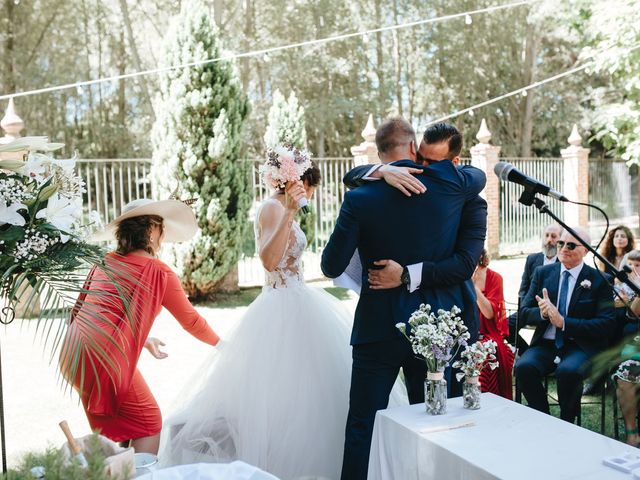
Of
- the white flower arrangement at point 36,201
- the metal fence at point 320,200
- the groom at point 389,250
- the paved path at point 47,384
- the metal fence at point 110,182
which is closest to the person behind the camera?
the white flower arrangement at point 36,201

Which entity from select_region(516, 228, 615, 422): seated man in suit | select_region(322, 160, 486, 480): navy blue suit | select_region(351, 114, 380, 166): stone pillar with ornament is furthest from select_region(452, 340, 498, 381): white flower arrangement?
select_region(351, 114, 380, 166): stone pillar with ornament

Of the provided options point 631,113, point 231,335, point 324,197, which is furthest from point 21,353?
point 631,113

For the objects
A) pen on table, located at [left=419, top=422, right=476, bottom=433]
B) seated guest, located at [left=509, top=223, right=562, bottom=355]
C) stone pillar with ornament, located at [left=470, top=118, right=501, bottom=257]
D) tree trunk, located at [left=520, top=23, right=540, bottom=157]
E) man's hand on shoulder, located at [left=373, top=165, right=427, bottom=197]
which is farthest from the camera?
tree trunk, located at [left=520, top=23, right=540, bottom=157]

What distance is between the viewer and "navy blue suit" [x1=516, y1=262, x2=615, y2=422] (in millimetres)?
4152

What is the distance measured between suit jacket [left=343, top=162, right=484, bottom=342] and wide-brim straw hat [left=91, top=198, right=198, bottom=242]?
0.94 m

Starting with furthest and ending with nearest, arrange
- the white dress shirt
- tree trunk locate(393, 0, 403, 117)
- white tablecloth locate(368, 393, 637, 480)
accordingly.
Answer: tree trunk locate(393, 0, 403, 117), the white dress shirt, white tablecloth locate(368, 393, 637, 480)

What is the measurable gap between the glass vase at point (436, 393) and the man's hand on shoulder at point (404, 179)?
2.60 feet

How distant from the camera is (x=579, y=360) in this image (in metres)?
4.16

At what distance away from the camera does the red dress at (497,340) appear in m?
4.51

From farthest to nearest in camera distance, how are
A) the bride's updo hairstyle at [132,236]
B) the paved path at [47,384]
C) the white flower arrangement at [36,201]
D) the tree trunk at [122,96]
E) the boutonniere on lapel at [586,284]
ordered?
1. the tree trunk at [122,96]
2. the paved path at [47,384]
3. the boutonniere on lapel at [586,284]
4. the bride's updo hairstyle at [132,236]
5. the white flower arrangement at [36,201]

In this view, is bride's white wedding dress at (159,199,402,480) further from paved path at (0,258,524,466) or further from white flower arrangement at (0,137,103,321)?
white flower arrangement at (0,137,103,321)

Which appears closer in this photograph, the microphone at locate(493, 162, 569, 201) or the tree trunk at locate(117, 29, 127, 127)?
the microphone at locate(493, 162, 569, 201)

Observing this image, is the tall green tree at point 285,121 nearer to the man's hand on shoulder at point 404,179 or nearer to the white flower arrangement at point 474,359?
the man's hand on shoulder at point 404,179

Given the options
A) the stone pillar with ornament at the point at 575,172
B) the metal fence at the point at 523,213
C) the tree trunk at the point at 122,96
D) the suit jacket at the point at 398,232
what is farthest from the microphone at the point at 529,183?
the tree trunk at the point at 122,96
